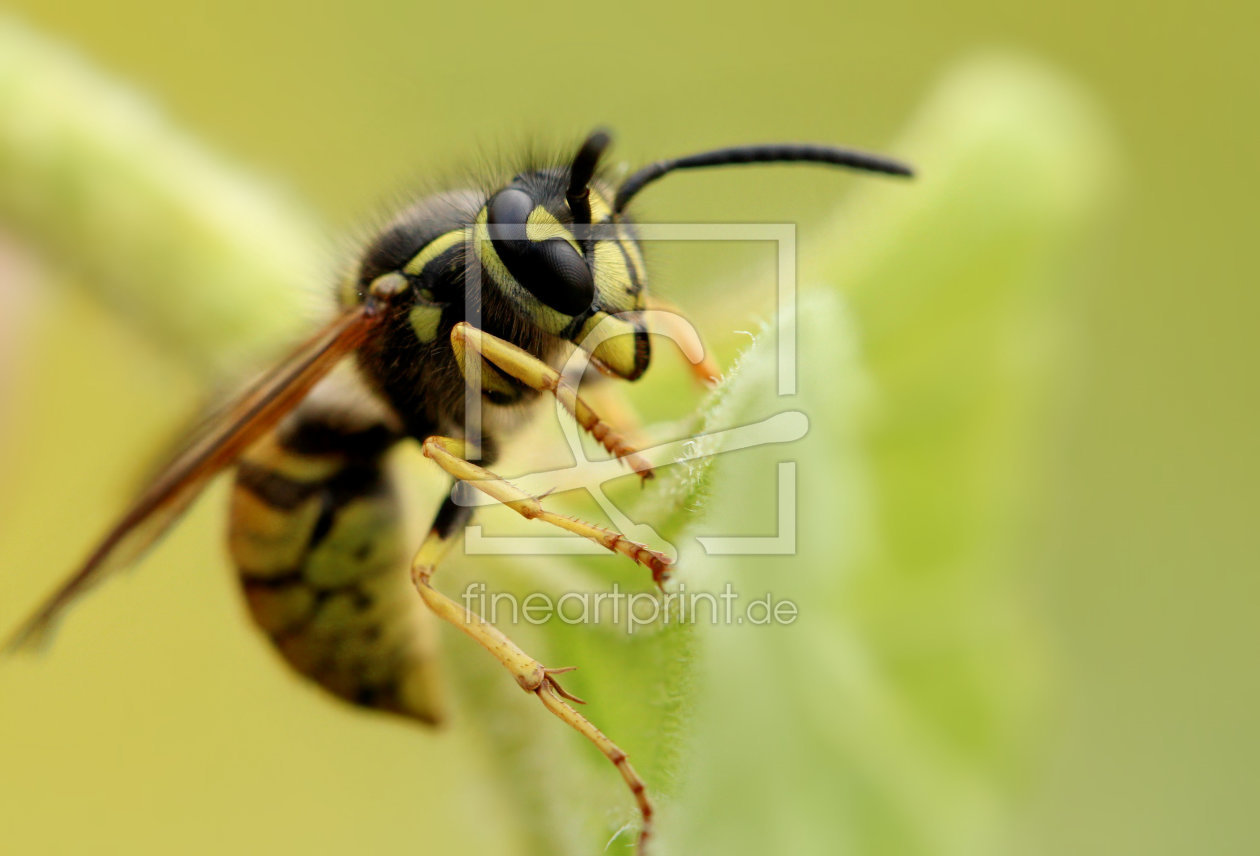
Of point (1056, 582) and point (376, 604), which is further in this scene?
point (1056, 582)

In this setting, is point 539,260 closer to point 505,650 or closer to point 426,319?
point 426,319

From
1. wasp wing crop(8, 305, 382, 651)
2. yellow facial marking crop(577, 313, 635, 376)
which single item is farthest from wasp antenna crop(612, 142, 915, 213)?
wasp wing crop(8, 305, 382, 651)

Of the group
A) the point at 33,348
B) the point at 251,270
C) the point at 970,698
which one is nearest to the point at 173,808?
the point at 33,348

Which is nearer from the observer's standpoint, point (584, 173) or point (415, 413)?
point (584, 173)

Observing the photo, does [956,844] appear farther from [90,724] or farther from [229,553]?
[90,724]

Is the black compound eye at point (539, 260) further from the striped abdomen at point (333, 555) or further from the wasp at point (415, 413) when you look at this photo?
the striped abdomen at point (333, 555)

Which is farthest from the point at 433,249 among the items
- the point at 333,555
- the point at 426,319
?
the point at 333,555
